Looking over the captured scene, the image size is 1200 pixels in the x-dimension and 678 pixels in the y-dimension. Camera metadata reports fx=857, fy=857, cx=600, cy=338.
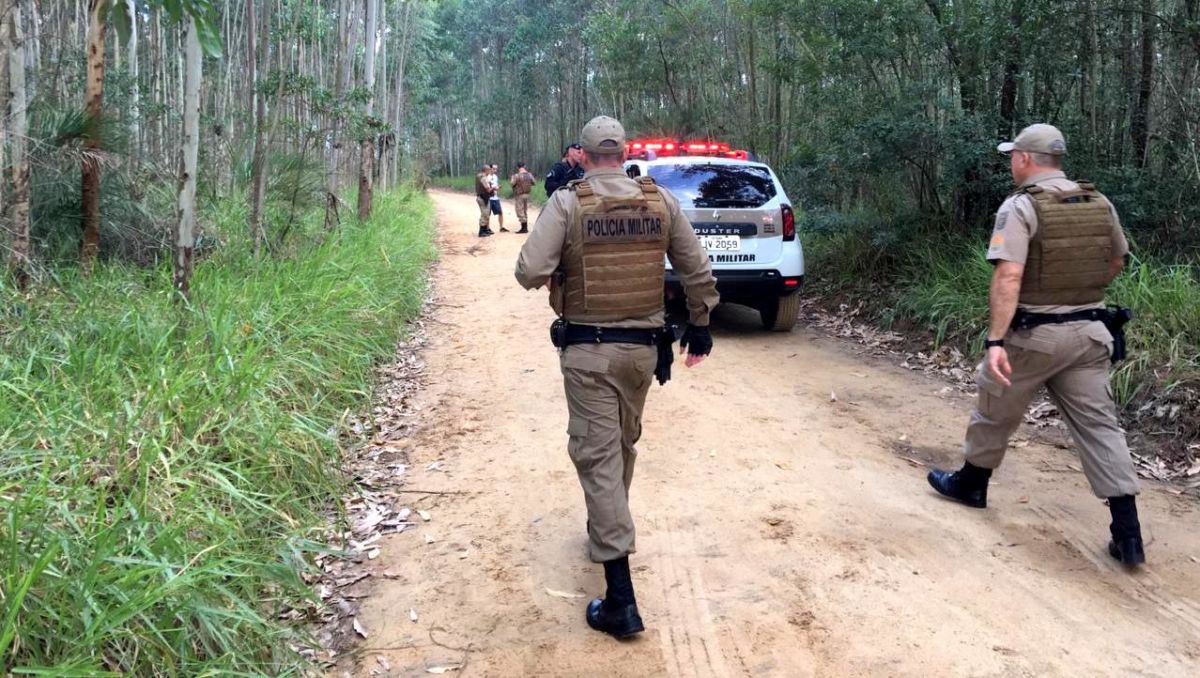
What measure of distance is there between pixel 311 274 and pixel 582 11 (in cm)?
3326

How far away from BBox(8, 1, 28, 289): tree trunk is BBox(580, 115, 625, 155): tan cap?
474cm

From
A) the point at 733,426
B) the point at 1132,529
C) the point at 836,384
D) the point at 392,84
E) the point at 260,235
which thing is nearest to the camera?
the point at 1132,529

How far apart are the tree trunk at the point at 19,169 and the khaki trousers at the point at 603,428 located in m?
4.79

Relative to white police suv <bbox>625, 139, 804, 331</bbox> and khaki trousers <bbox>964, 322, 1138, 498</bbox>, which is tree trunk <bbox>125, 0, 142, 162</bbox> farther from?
khaki trousers <bbox>964, 322, 1138, 498</bbox>

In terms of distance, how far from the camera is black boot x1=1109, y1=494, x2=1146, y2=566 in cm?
366

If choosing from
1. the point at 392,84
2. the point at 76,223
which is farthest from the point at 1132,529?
the point at 392,84

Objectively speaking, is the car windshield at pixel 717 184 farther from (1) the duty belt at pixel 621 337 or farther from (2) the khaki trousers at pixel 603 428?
(2) the khaki trousers at pixel 603 428

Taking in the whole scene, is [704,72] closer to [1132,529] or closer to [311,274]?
[311,274]

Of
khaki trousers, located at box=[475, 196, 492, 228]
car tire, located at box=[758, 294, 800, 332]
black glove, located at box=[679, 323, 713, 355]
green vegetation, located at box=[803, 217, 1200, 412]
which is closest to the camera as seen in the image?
black glove, located at box=[679, 323, 713, 355]

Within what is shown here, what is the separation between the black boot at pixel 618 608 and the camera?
3188 mm

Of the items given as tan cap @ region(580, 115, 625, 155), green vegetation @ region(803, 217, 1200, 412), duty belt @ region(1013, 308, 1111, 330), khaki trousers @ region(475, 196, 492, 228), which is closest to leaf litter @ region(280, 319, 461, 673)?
tan cap @ region(580, 115, 625, 155)

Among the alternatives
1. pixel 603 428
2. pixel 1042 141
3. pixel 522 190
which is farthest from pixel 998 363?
pixel 522 190

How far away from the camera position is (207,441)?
165 inches

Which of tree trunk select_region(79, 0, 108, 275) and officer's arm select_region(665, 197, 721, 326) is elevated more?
tree trunk select_region(79, 0, 108, 275)
